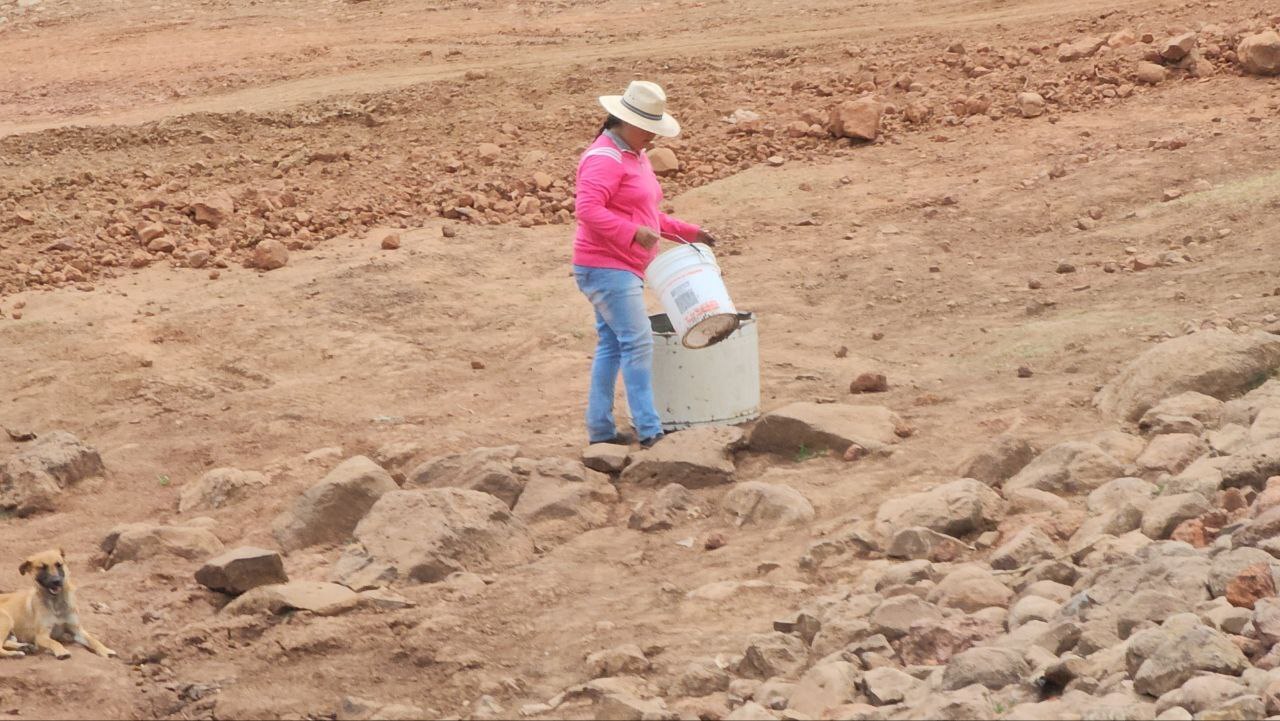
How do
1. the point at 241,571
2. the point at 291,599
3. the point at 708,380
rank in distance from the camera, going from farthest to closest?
1. the point at 708,380
2. the point at 241,571
3. the point at 291,599

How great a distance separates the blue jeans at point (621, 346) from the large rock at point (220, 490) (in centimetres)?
163

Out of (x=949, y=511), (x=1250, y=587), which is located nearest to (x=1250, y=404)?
(x=949, y=511)

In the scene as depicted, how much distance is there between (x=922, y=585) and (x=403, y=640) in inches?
71.0

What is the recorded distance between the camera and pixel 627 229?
7.19m

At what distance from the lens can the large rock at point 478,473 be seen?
7.22 metres

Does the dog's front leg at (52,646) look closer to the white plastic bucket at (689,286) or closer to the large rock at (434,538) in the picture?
the large rock at (434,538)

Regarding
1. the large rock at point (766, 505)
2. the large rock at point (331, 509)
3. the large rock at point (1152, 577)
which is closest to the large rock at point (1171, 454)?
the large rock at point (1152, 577)

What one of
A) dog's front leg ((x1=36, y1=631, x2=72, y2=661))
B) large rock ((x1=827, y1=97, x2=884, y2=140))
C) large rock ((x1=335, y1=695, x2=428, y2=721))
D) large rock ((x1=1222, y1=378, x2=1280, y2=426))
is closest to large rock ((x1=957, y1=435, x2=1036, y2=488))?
large rock ((x1=1222, y1=378, x2=1280, y2=426))

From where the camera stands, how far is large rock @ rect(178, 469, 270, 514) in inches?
302

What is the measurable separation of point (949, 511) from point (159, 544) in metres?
3.20

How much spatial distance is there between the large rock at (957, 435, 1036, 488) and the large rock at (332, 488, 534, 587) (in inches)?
72.4

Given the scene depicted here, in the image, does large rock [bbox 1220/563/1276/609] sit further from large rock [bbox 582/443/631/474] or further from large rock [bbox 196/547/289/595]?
large rock [bbox 196/547/289/595]

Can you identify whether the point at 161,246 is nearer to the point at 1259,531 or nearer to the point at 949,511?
the point at 949,511

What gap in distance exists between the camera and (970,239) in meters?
11.1
